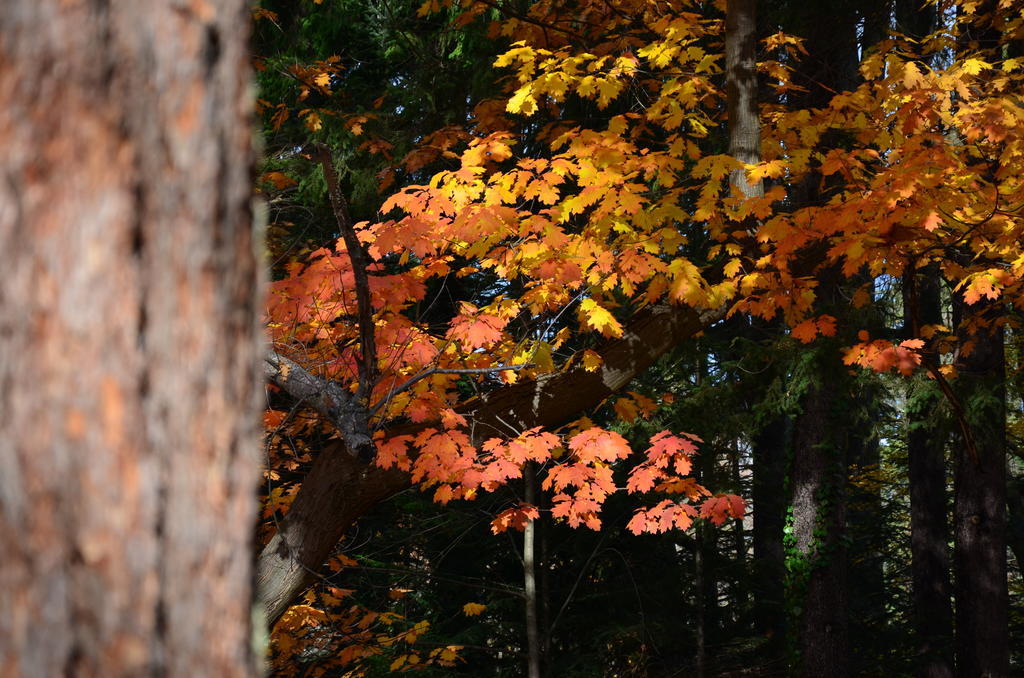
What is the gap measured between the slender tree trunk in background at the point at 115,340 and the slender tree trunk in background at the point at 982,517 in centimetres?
946

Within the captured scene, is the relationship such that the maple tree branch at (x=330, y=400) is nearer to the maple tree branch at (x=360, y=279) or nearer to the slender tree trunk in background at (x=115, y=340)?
the maple tree branch at (x=360, y=279)

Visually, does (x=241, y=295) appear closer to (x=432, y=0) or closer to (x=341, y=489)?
(x=341, y=489)

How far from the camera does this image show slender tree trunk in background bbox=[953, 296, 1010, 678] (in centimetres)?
910

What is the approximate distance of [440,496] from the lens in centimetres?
584

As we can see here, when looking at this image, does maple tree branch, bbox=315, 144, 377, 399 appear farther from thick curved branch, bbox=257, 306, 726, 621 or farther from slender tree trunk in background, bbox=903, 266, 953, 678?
slender tree trunk in background, bbox=903, 266, 953, 678

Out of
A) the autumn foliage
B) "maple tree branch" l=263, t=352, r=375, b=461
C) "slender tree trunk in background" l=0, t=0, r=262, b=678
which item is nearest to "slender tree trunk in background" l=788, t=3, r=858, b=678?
the autumn foliage

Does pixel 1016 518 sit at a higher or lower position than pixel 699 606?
higher

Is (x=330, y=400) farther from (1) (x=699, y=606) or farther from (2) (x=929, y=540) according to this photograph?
(2) (x=929, y=540)

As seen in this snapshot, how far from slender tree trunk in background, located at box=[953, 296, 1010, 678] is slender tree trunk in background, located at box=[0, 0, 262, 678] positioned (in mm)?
9456

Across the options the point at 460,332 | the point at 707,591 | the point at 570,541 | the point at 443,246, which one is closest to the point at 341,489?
the point at 460,332

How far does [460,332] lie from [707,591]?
27.8ft

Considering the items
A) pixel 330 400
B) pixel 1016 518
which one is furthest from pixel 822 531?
pixel 1016 518

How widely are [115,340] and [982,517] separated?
33.5 feet

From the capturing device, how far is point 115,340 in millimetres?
1138
